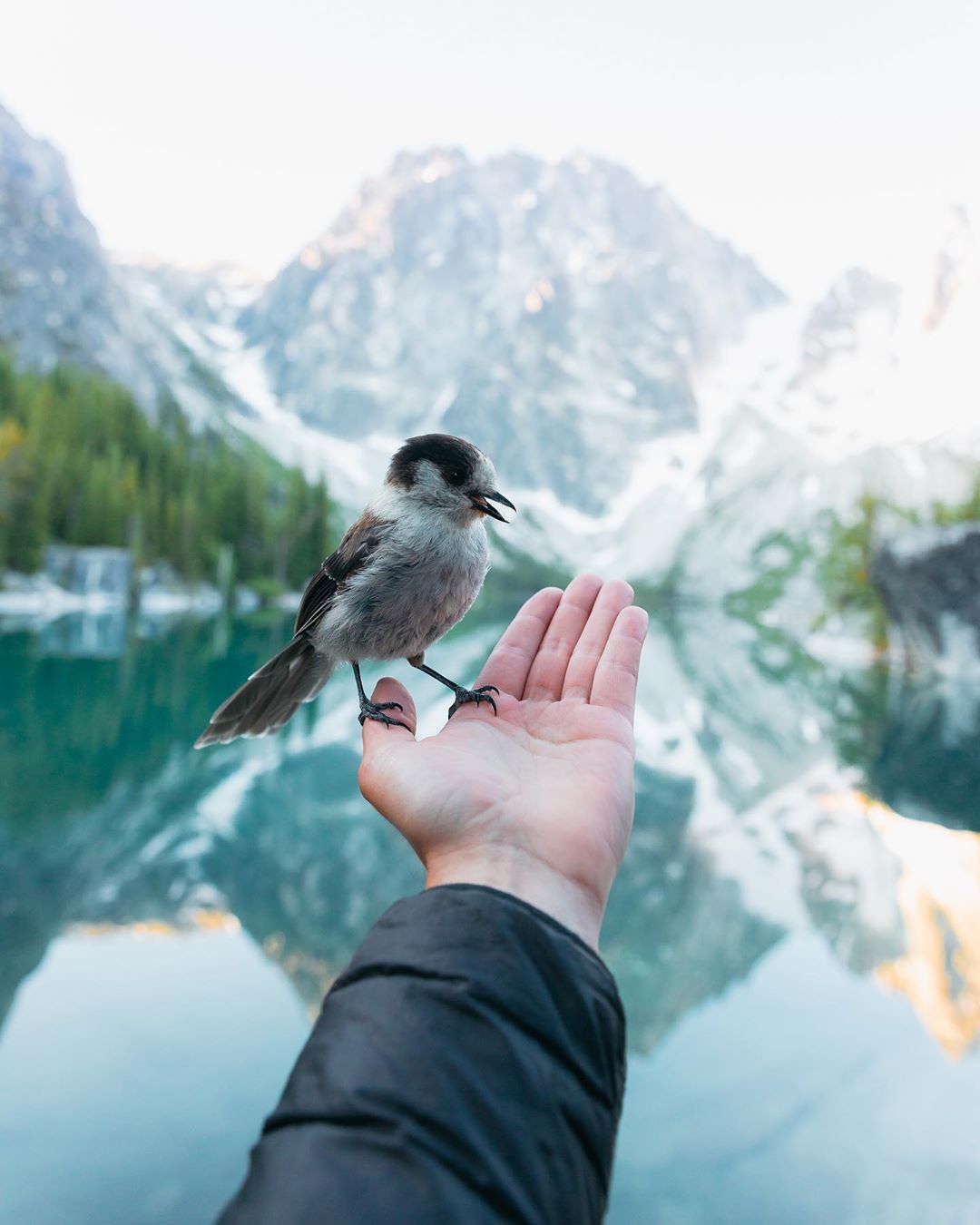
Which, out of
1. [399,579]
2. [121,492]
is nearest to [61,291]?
[121,492]

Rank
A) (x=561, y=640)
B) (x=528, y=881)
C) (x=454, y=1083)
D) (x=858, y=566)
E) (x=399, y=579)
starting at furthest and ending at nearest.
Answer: (x=858, y=566) < (x=561, y=640) < (x=399, y=579) < (x=528, y=881) < (x=454, y=1083)

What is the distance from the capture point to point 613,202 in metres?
186

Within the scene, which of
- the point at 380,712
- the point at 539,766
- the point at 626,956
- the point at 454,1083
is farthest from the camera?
the point at 626,956

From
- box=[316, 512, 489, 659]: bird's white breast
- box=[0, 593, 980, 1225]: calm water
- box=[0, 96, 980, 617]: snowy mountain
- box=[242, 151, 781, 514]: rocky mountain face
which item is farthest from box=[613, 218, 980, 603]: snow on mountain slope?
box=[316, 512, 489, 659]: bird's white breast

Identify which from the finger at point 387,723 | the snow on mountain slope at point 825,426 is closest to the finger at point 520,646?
the finger at point 387,723

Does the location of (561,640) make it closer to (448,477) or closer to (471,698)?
(471,698)

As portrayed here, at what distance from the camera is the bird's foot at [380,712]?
273 centimetres

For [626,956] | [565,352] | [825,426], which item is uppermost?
[626,956]

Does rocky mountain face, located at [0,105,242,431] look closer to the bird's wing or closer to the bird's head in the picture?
the bird's wing

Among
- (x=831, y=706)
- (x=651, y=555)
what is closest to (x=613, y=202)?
(x=651, y=555)

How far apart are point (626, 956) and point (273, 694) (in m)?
6.15

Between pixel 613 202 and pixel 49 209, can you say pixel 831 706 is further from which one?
pixel 613 202

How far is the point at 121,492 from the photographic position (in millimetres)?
40062

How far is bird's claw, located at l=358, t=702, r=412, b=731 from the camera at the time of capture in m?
2.73
